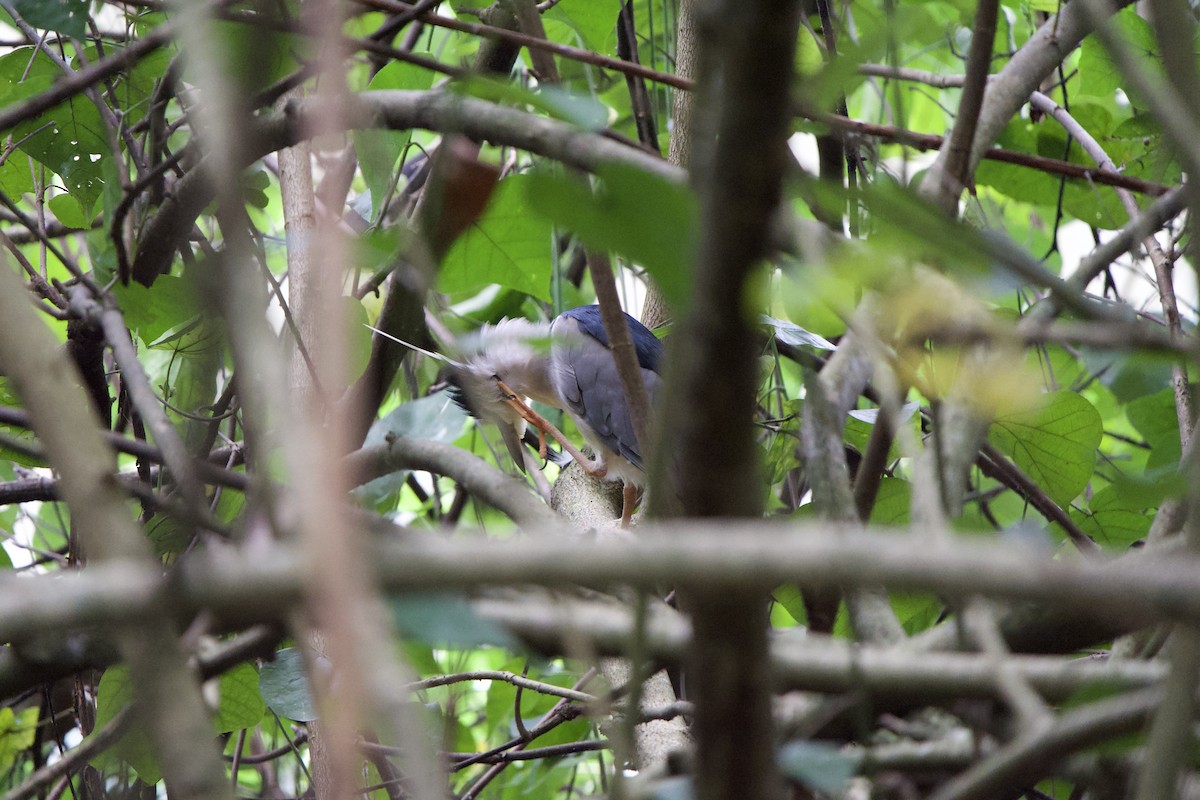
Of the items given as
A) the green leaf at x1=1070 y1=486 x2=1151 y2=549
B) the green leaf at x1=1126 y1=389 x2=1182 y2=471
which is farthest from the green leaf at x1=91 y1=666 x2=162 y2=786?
the green leaf at x1=1126 y1=389 x2=1182 y2=471

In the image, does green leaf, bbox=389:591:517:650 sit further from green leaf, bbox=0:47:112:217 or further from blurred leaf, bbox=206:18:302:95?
green leaf, bbox=0:47:112:217

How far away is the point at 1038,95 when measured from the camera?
1.81m

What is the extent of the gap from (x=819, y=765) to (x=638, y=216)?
12.2 inches

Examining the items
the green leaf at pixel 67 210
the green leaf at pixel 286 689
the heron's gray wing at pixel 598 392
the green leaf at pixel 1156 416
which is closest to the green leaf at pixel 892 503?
the green leaf at pixel 1156 416

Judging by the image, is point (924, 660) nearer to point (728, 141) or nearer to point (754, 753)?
point (754, 753)

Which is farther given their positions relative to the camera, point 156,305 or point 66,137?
point 66,137

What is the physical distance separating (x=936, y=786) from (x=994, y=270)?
1.26 ft

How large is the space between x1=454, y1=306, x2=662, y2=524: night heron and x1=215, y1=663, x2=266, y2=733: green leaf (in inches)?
31.6

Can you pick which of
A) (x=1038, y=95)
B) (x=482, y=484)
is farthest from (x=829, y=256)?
(x=1038, y=95)

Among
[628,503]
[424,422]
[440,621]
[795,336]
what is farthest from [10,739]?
[440,621]

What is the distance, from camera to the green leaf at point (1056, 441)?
1492 millimetres

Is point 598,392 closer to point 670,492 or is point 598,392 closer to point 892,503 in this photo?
point 892,503

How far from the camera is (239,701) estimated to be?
4.92ft

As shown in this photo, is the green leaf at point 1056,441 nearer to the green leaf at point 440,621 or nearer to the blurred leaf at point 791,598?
the blurred leaf at point 791,598
